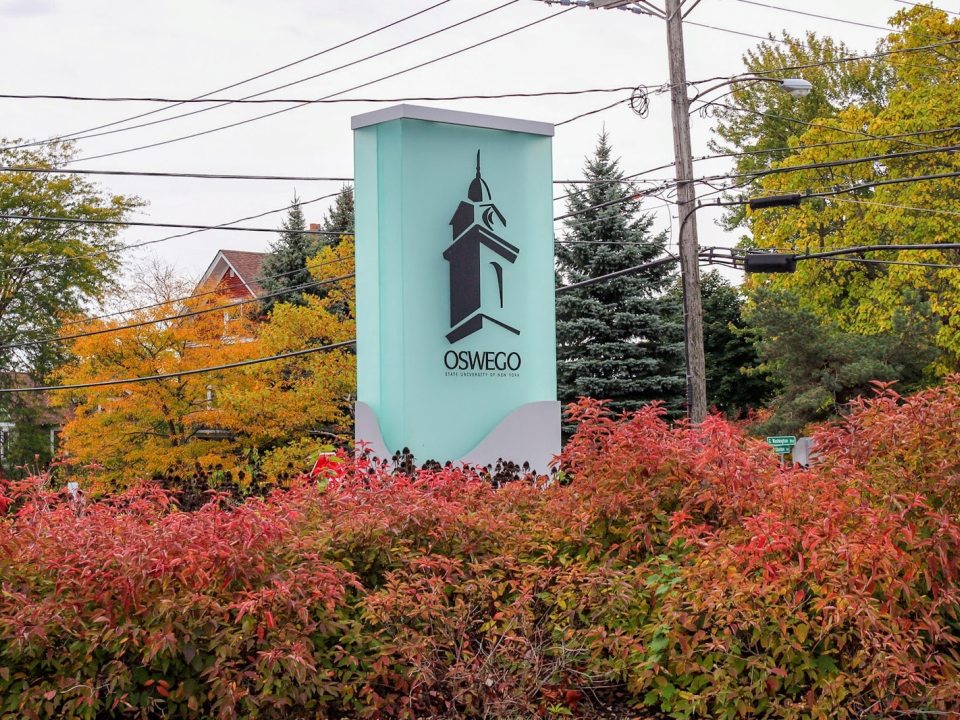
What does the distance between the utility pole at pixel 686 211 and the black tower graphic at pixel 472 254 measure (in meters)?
7.74

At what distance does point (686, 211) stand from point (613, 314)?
13.1 meters

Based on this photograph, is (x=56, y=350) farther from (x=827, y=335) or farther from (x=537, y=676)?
(x=537, y=676)

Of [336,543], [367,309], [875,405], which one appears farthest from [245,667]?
[367,309]

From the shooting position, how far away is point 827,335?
32.3 meters

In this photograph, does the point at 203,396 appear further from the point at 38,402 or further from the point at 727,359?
the point at 38,402

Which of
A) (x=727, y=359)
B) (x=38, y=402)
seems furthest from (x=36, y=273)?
(x=727, y=359)

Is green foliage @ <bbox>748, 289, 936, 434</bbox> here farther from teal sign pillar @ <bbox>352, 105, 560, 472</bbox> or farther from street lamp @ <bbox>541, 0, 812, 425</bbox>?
teal sign pillar @ <bbox>352, 105, 560, 472</bbox>

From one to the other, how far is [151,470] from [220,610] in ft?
71.3

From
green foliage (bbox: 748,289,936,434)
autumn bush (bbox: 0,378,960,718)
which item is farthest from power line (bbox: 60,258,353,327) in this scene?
autumn bush (bbox: 0,378,960,718)

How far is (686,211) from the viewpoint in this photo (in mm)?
20719

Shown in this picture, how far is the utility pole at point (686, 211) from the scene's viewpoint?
2042cm

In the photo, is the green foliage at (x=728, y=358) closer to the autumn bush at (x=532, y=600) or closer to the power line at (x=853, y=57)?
the power line at (x=853, y=57)

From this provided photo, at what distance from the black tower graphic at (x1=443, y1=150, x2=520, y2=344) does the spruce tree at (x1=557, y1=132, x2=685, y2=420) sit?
19.7 m

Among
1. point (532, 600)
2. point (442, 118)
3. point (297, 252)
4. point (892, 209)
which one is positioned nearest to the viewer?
point (532, 600)
